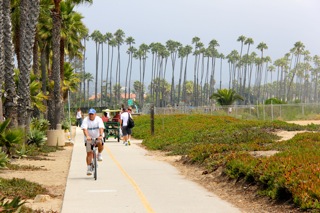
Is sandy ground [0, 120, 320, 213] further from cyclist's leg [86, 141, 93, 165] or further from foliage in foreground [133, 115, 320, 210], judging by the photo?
cyclist's leg [86, 141, 93, 165]

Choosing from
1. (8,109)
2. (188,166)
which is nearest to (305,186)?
(188,166)

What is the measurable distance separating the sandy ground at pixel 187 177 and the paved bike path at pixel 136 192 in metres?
0.26

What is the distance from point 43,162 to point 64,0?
2179 cm

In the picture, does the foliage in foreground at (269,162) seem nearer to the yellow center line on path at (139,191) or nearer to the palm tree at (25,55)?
the yellow center line on path at (139,191)

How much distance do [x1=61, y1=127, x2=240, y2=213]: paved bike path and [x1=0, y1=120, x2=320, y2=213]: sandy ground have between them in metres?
0.26

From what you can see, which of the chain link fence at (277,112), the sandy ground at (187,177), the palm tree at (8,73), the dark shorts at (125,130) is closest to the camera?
the sandy ground at (187,177)

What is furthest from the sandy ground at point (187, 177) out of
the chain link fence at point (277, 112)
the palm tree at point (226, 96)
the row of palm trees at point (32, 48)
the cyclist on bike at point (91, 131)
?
the palm tree at point (226, 96)

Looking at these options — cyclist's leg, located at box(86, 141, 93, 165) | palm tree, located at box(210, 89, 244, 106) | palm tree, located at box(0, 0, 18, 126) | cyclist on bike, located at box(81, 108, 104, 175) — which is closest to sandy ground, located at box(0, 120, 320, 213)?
cyclist's leg, located at box(86, 141, 93, 165)

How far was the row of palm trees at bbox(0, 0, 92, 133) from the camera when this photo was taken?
79.8 ft

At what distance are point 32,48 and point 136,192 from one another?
14252 millimetres

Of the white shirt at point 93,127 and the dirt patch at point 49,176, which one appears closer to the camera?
the dirt patch at point 49,176

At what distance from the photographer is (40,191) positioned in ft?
46.7

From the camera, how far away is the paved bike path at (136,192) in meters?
11.9

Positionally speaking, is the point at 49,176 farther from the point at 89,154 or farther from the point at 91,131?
the point at 91,131
